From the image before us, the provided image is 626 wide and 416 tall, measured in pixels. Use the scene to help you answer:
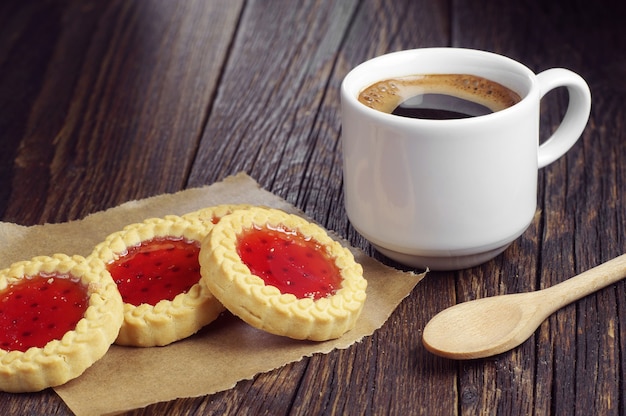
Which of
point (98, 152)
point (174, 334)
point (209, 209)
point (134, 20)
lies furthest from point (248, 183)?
point (134, 20)

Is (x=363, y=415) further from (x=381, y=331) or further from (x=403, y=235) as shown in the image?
(x=403, y=235)

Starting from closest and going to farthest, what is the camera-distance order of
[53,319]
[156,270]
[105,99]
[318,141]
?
[53,319] → [156,270] → [318,141] → [105,99]

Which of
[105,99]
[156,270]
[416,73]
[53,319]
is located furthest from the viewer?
[105,99]

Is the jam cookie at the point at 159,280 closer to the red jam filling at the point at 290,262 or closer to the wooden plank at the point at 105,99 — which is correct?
the red jam filling at the point at 290,262

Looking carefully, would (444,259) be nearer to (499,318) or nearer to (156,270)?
(499,318)

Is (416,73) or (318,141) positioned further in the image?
(318,141)

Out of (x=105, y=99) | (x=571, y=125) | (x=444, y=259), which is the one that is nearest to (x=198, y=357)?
(x=444, y=259)
